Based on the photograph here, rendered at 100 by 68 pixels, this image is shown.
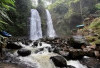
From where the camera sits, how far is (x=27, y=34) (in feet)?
55.9

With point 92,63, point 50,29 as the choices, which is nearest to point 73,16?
point 50,29

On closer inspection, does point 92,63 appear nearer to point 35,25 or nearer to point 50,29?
point 35,25

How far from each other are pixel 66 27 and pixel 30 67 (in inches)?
617

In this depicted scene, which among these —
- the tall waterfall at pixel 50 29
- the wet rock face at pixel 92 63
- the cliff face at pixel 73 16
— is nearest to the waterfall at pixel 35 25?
the tall waterfall at pixel 50 29

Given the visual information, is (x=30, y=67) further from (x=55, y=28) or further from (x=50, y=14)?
(x=50, y=14)

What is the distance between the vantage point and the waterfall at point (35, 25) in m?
17.5

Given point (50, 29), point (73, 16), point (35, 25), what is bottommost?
point (50, 29)

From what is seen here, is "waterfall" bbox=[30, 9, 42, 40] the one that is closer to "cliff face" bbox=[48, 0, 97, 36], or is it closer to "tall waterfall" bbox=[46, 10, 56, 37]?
"tall waterfall" bbox=[46, 10, 56, 37]

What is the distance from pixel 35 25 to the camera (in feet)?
59.8

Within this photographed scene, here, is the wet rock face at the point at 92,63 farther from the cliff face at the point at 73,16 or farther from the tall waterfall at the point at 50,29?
the tall waterfall at the point at 50,29

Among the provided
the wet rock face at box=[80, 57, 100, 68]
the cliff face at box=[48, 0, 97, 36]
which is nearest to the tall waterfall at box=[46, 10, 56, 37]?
the cliff face at box=[48, 0, 97, 36]

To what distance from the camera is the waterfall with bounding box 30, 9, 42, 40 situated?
57.4ft

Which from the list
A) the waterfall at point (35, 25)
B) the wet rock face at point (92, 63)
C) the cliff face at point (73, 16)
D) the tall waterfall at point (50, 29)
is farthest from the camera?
the tall waterfall at point (50, 29)

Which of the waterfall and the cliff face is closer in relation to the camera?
the waterfall
